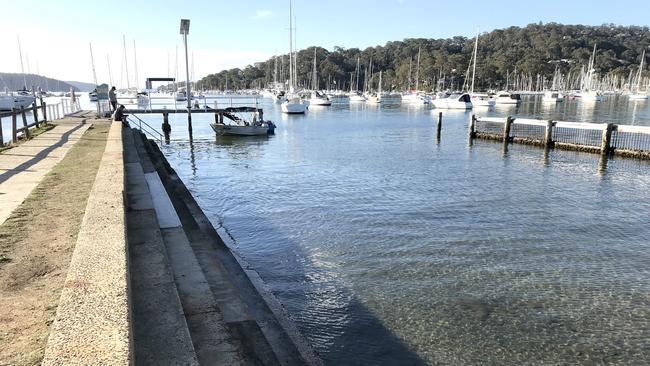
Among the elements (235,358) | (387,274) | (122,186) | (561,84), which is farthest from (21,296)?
(561,84)

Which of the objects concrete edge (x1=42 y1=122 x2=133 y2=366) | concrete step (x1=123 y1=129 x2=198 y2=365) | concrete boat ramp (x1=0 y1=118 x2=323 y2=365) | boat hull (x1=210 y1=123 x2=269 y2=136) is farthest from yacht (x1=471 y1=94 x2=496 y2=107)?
concrete edge (x1=42 y1=122 x2=133 y2=366)

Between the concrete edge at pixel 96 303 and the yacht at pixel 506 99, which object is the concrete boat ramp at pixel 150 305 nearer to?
the concrete edge at pixel 96 303

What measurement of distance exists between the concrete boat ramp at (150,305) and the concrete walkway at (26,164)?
207 cm

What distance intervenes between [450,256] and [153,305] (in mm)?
7991

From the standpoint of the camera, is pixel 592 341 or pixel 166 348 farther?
pixel 592 341

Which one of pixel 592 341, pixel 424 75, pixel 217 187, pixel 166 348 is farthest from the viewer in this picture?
pixel 424 75

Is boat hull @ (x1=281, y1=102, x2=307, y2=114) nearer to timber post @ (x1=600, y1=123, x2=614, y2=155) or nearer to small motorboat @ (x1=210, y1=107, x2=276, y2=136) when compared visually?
small motorboat @ (x1=210, y1=107, x2=276, y2=136)

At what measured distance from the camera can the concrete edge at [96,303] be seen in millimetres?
3289

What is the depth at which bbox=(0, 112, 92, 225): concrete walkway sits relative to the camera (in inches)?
390

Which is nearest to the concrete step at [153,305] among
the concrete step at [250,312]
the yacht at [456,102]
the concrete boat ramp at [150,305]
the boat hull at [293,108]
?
the concrete boat ramp at [150,305]

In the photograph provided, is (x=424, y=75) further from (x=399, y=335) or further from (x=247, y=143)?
(x=399, y=335)

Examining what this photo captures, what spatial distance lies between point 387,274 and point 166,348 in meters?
6.59

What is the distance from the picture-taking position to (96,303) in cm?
400

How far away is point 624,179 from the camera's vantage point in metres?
22.4
